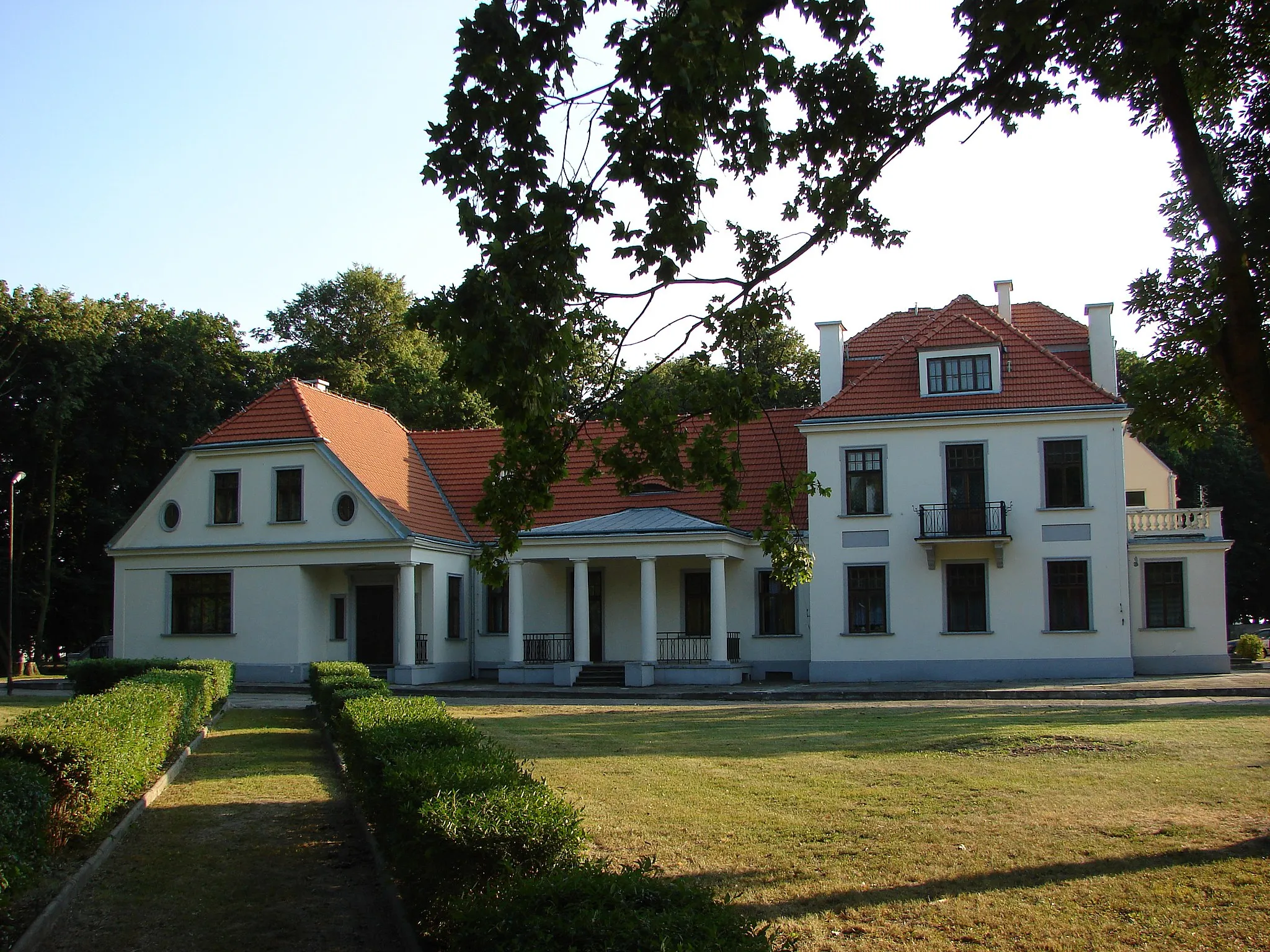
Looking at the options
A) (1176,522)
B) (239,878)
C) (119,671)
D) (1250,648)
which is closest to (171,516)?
(119,671)

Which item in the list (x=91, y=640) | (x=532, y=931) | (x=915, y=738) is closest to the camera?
(x=532, y=931)

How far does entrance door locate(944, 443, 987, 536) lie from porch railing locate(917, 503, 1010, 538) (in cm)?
2

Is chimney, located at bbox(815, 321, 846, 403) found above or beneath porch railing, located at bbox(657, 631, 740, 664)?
above

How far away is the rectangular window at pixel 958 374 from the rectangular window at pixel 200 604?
19.8 meters

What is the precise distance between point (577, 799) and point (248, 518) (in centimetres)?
2301

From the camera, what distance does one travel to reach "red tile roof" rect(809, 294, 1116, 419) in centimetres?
2830

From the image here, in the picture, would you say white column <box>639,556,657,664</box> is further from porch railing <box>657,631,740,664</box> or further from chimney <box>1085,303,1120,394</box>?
chimney <box>1085,303,1120,394</box>

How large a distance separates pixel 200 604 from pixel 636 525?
12.5 metres

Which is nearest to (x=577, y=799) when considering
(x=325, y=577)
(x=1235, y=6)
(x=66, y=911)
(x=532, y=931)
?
(x=66, y=911)

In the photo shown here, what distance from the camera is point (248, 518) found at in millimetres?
31062

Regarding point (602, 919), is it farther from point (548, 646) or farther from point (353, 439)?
point (353, 439)

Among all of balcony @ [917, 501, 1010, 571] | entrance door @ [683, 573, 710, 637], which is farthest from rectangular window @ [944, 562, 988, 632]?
entrance door @ [683, 573, 710, 637]

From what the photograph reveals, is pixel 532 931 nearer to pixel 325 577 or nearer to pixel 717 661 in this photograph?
pixel 717 661

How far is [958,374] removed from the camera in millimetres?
29234
